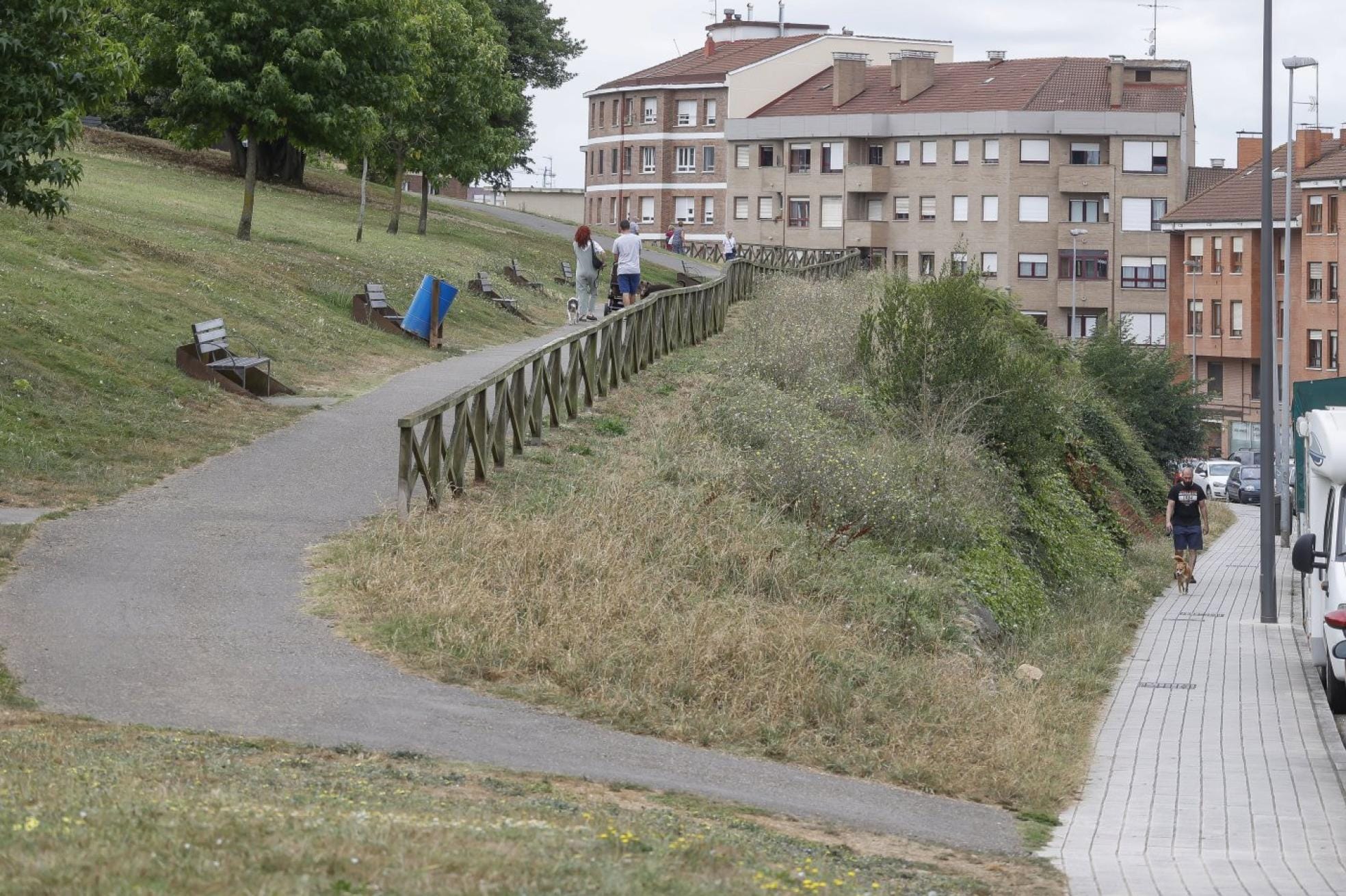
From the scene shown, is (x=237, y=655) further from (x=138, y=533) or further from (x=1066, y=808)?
(x=1066, y=808)

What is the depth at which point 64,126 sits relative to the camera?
16688 mm

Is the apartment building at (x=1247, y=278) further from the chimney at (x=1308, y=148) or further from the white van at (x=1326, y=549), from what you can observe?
the white van at (x=1326, y=549)

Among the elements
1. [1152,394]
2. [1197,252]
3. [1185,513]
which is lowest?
[1185,513]

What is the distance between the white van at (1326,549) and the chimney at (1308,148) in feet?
194

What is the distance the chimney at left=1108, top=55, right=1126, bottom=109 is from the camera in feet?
261

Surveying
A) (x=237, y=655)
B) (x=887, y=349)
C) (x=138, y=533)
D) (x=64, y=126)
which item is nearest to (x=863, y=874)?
(x=237, y=655)

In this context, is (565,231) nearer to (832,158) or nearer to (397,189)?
(397,189)

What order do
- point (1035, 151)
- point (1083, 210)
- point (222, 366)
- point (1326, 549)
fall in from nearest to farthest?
point (1326, 549)
point (222, 366)
point (1035, 151)
point (1083, 210)

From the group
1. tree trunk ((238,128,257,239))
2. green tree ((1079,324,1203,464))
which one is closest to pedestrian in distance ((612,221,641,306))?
tree trunk ((238,128,257,239))

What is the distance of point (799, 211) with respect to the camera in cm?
8669

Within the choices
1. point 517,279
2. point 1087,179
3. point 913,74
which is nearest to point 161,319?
point 517,279

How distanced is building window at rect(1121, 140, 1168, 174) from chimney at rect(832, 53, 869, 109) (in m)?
13.6

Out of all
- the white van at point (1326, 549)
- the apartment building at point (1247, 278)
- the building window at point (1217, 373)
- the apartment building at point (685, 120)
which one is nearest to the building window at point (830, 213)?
the apartment building at point (685, 120)

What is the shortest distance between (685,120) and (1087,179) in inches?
937
